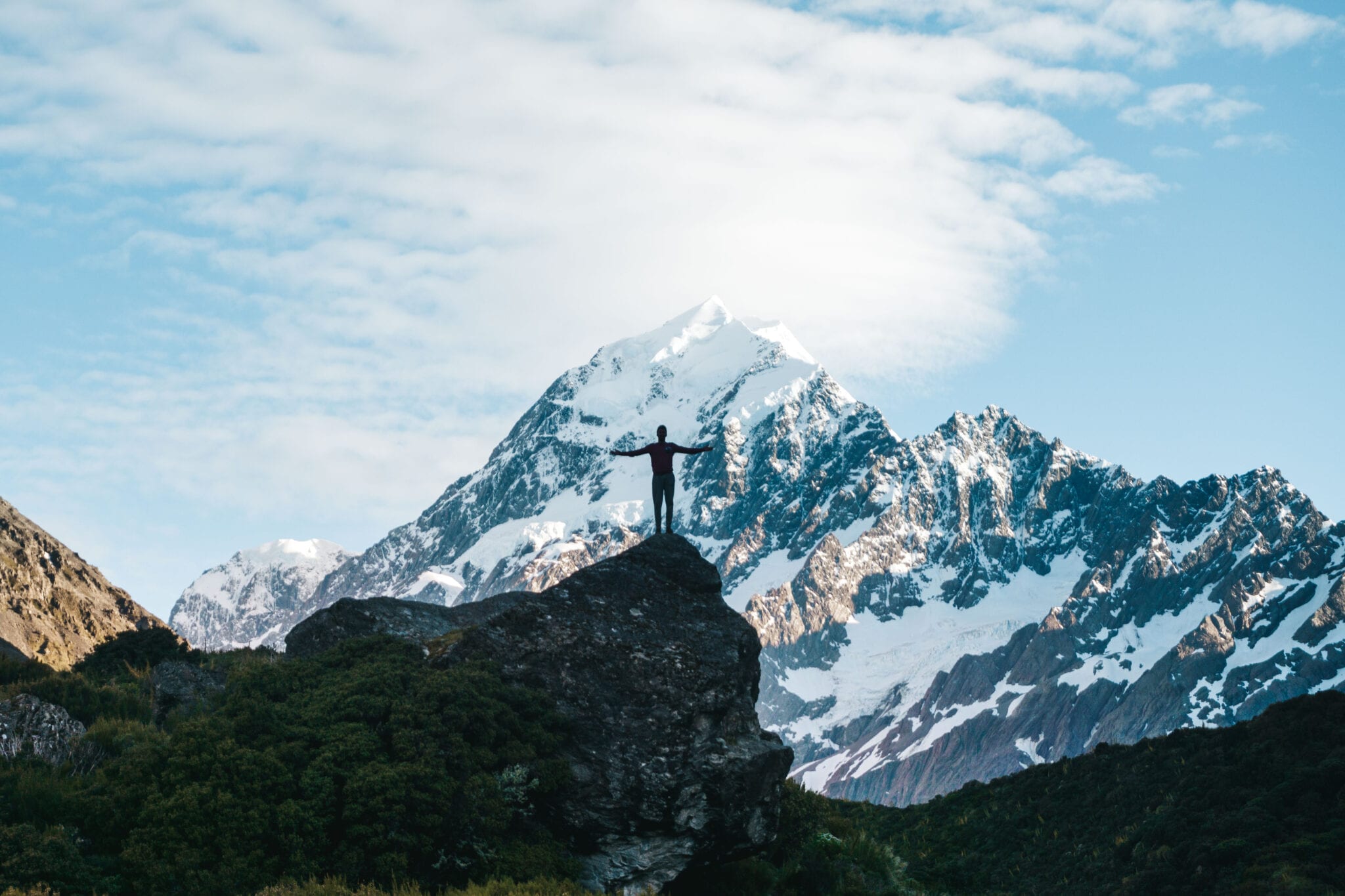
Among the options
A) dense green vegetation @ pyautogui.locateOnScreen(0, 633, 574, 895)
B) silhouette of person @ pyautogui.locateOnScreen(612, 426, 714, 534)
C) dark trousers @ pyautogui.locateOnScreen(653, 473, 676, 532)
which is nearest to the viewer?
dense green vegetation @ pyautogui.locateOnScreen(0, 633, 574, 895)

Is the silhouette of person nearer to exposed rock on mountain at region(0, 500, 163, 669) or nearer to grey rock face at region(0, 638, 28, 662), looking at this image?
grey rock face at region(0, 638, 28, 662)

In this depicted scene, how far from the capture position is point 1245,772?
40.8 m

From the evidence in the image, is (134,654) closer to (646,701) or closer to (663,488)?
(663,488)

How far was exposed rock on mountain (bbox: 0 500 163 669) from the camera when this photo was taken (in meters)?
57.8

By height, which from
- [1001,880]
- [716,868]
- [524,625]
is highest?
[524,625]

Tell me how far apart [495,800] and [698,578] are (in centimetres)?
854

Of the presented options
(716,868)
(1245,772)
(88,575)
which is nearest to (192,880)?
(716,868)

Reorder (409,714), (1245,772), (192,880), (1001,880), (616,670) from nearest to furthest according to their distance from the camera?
(192,880), (409,714), (616,670), (1245,772), (1001,880)

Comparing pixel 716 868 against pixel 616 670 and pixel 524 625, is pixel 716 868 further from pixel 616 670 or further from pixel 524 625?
pixel 524 625

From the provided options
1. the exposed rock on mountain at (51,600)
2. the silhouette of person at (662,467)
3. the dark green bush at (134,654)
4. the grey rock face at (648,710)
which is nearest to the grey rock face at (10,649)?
the exposed rock on mountain at (51,600)

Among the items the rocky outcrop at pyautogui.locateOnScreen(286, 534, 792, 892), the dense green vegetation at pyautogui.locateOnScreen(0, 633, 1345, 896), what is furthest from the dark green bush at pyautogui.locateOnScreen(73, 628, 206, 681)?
the rocky outcrop at pyautogui.locateOnScreen(286, 534, 792, 892)

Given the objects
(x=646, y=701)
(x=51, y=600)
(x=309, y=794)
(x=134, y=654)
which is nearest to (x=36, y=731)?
(x=309, y=794)

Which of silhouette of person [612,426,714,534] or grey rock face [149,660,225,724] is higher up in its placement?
silhouette of person [612,426,714,534]

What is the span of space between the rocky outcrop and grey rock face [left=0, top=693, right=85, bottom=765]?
18.6 feet
